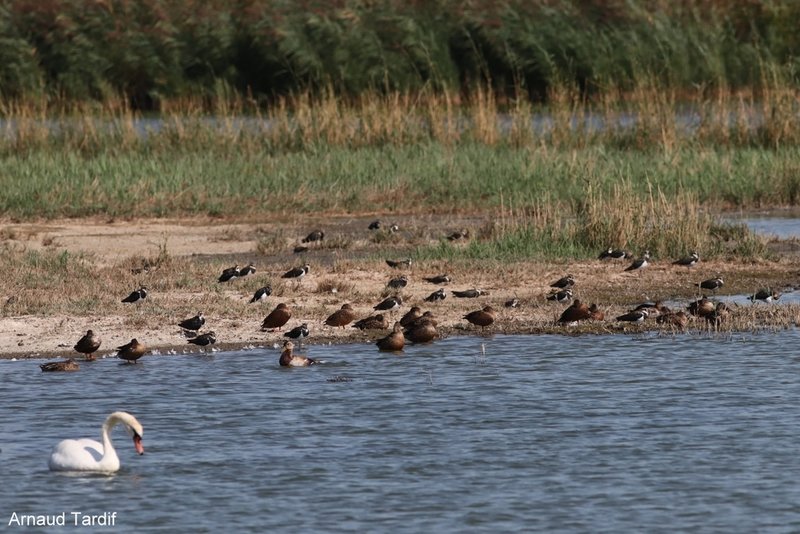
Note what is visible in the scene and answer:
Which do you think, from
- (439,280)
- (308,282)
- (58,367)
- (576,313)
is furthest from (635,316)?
(58,367)

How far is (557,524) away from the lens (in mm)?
9188

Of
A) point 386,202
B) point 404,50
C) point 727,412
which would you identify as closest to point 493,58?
point 404,50

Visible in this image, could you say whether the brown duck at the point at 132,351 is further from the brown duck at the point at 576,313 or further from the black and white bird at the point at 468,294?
the brown duck at the point at 576,313

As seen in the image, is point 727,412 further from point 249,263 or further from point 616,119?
point 616,119

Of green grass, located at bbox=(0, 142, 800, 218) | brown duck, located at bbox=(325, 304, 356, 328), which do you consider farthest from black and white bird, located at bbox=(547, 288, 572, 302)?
green grass, located at bbox=(0, 142, 800, 218)

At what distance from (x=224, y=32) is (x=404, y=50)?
4174 mm

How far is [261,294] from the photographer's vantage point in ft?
49.4

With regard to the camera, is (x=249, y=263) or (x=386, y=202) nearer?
(x=249, y=263)

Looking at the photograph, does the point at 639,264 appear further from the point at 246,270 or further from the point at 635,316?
the point at 246,270

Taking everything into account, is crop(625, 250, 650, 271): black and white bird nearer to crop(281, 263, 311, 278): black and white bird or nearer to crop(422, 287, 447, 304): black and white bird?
crop(422, 287, 447, 304): black and white bird

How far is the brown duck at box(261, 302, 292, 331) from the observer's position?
14008mm

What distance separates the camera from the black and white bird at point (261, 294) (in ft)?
49.4

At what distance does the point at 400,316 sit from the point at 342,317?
1161 millimetres

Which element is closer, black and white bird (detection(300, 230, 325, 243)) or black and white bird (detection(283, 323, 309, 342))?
black and white bird (detection(283, 323, 309, 342))
